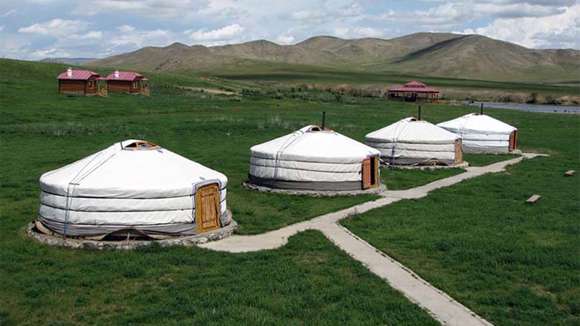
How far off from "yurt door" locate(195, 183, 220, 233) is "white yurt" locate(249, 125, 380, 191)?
16.9 ft

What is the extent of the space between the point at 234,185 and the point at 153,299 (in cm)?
1090

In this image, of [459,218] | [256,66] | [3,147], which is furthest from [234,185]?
[256,66]

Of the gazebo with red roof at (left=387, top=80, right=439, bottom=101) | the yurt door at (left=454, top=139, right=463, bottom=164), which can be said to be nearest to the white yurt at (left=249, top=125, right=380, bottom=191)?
the yurt door at (left=454, top=139, right=463, bottom=164)

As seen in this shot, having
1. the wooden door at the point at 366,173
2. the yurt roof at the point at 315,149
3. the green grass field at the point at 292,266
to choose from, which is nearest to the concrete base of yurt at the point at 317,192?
the wooden door at the point at 366,173

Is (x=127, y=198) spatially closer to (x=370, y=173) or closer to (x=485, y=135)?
(x=370, y=173)

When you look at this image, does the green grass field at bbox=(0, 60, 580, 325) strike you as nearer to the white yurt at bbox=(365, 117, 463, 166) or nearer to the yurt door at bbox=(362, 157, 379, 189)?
the yurt door at bbox=(362, 157, 379, 189)

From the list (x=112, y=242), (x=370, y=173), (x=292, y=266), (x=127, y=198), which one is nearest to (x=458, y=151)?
(x=370, y=173)

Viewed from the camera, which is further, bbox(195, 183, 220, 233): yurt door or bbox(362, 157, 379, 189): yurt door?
bbox(362, 157, 379, 189): yurt door

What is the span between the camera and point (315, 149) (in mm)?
19094

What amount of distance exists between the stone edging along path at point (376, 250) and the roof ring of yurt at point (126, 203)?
81 centimetres

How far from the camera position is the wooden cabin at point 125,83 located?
2383 inches

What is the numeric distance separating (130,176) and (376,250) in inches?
210

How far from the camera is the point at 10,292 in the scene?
33.9 ft

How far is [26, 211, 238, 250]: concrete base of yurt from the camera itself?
12.7 m
